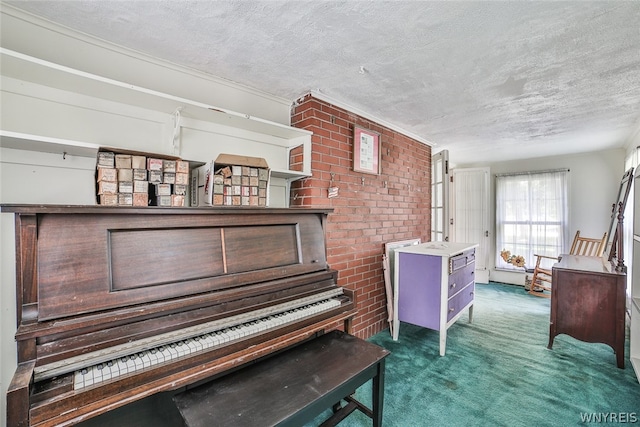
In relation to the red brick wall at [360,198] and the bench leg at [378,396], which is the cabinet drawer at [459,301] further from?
the bench leg at [378,396]

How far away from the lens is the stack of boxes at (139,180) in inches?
58.0

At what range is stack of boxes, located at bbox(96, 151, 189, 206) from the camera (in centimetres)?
147

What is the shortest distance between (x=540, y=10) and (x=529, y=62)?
1.97ft

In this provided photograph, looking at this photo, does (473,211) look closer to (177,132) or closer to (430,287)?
(430,287)

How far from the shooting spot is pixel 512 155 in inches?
200

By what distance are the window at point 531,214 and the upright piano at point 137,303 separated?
507 cm

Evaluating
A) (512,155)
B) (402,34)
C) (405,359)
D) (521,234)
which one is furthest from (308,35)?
(521,234)

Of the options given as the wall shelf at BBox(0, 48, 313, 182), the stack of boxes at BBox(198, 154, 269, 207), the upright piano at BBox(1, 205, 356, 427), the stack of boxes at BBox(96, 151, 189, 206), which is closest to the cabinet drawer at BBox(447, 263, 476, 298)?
the upright piano at BBox(1, 205, 356, 427)

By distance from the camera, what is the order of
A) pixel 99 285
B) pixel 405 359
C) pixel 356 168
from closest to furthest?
pixel 99 285 < pixel 405 359 < pixel 356 168

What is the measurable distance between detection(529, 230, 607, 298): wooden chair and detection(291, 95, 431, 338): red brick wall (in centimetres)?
257

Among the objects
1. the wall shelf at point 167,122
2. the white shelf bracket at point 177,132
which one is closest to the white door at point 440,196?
the wall shelf at point 167,122

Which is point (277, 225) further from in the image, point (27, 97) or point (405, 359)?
point (405, 359)

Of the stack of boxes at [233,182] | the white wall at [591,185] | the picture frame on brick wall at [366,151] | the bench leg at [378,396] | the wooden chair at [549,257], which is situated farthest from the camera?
the white wall at [591,185]

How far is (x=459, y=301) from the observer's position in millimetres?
3080
